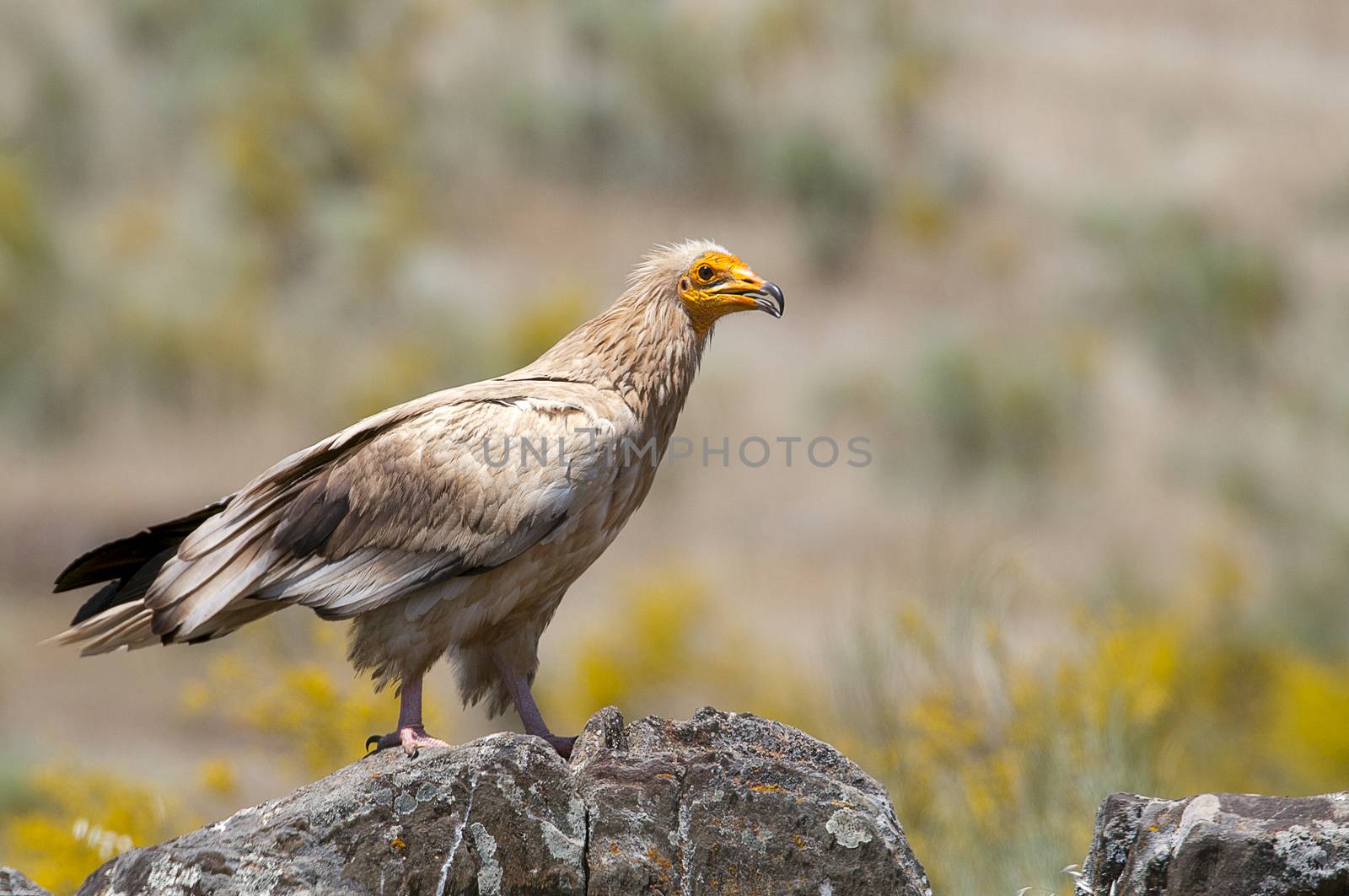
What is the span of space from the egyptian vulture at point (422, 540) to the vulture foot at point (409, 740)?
0.07 ft

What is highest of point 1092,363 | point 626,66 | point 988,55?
point 988,55

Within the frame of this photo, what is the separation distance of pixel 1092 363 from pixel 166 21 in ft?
81.8

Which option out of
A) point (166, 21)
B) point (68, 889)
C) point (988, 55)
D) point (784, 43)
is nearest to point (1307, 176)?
point (988, 55)

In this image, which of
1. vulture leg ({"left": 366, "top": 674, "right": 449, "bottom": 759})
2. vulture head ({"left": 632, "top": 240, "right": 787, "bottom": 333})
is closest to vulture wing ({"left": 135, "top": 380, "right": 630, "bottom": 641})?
vulture leg ({"left": 366, "top": 674, "right": 449, "bottom": 759})

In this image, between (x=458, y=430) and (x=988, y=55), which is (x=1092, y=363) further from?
(x=458, y=430)

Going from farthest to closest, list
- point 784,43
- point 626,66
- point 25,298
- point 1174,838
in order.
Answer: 1. point 784,43
2. point 626,66
3. point 25,298
4. point 1174,838

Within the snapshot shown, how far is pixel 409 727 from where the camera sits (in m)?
5.20

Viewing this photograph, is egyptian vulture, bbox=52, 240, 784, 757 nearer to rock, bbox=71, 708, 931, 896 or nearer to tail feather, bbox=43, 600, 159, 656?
tail feather, bbox=43, 600, 159, 656

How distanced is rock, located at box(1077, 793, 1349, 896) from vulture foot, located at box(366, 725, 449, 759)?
2.10m

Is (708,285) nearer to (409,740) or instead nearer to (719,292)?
(719,292)

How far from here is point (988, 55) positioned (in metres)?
42.6

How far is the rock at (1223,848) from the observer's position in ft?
12.8

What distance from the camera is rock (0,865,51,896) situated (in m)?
4.02

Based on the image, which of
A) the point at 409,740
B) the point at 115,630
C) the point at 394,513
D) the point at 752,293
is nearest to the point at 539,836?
the point at 409,740
